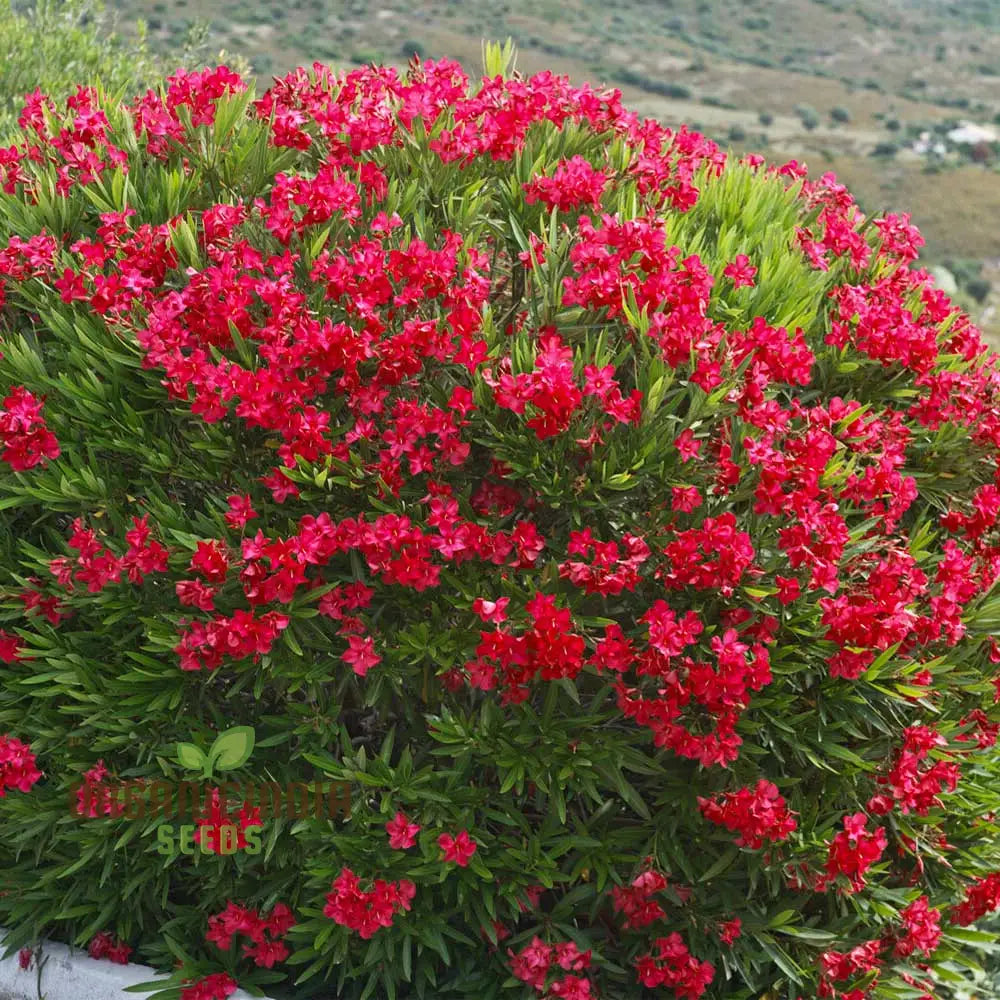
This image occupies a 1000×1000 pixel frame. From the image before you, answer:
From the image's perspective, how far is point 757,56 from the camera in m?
57.9

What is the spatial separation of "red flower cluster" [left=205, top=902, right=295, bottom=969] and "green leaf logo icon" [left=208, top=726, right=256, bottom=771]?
45cm

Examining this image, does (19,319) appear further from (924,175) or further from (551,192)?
(924,175)

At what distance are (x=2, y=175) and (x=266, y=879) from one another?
270 centimetres

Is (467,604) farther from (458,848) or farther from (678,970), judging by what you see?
(678,970)

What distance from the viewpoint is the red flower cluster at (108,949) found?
3887 millimetres

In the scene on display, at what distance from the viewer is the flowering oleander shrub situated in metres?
3.39

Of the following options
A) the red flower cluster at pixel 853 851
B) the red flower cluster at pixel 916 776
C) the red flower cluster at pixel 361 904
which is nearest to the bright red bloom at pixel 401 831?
the red flower cluster at pixel 361 904

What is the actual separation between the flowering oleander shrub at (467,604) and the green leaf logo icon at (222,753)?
17 mm

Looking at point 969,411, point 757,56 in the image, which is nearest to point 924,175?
point 757,56

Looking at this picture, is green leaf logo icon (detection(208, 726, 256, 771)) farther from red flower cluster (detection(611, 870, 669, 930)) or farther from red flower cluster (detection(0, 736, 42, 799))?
red flower cluster (detection(611, 870, 669, 930))

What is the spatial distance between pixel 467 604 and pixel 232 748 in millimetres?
871

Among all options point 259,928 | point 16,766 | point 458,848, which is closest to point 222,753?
point 259,928

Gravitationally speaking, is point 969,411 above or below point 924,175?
above

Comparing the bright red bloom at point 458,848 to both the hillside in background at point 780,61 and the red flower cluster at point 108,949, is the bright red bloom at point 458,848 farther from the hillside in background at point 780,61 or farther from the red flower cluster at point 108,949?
the hillside in background at point 780,61
